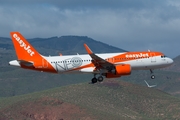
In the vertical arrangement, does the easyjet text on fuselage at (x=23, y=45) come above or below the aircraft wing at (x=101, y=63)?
above

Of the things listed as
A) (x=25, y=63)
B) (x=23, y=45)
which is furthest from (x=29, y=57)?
(x=25, y=63)

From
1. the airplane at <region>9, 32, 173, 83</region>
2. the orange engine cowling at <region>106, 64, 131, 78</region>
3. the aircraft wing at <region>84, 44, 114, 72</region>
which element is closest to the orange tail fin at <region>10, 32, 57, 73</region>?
the airplane at <region>9, 32, 173, 83</region>

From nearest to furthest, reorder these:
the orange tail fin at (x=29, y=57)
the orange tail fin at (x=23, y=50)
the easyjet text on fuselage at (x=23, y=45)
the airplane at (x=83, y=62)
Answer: the airplane at (x=83, y=62) < the orange tail fin at (x=29, y=57) < the orange tail fin at (x=23, y=50) < the easyjet text on fuselage at (x=23, y=45)

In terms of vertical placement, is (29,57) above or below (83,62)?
above

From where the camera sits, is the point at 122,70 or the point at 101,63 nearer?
the point at 101,63

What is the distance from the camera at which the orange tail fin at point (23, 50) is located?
326 feet

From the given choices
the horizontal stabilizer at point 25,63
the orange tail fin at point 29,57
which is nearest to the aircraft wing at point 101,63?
the orange tail fin at point 29,57

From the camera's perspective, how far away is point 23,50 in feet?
327

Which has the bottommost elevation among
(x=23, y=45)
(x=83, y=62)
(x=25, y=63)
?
(x=83, y=62)

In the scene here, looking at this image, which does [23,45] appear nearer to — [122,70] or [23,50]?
[23,50]

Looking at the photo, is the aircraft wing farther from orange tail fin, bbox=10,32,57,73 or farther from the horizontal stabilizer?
the horizontal stabilizer

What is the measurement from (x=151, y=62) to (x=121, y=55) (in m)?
6.34

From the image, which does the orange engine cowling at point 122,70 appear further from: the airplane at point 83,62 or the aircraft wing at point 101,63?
the aircraft wing at point 101,63

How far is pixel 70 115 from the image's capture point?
625 feet
